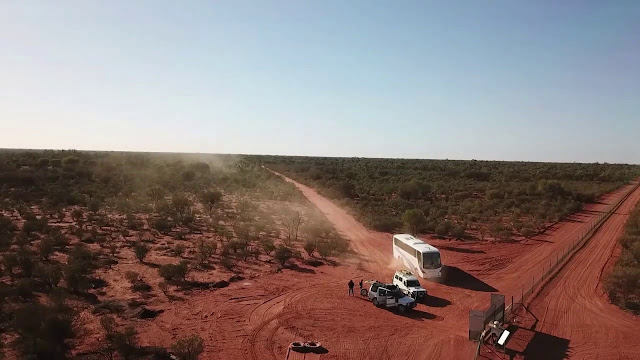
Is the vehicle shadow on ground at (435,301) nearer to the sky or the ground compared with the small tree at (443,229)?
nearer to the ground

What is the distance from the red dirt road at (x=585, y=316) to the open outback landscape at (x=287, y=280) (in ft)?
0.37

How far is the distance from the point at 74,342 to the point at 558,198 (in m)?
78.5

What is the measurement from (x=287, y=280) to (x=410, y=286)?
9.80 m

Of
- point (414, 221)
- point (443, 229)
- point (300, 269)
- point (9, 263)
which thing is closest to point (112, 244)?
point (9, 263)

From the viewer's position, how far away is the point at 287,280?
32.1 meters

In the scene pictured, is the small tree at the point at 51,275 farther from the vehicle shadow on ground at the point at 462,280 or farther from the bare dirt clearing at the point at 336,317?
the vehicle shadow on ground at the point at 462,280

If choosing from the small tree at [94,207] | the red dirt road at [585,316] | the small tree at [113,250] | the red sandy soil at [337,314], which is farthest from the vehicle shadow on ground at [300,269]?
the small tree at [94,207]

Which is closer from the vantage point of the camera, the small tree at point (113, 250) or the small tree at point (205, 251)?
the small tree at point (205, 251)

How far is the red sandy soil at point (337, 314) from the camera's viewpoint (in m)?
21.2

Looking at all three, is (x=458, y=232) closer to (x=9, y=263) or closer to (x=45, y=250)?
(x=45, y=250)

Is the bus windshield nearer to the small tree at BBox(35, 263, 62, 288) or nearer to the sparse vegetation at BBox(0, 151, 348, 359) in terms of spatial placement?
the sparse vegetation at BBox(0, 151, 348, 359)

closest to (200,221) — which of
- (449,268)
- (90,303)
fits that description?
(90,303)

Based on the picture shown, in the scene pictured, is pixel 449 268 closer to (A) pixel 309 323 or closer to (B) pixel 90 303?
(A) pixel 309 323

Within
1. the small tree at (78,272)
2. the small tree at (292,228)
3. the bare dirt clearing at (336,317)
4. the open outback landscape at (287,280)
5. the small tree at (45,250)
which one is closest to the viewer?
the open outback landscape at (287,280)
